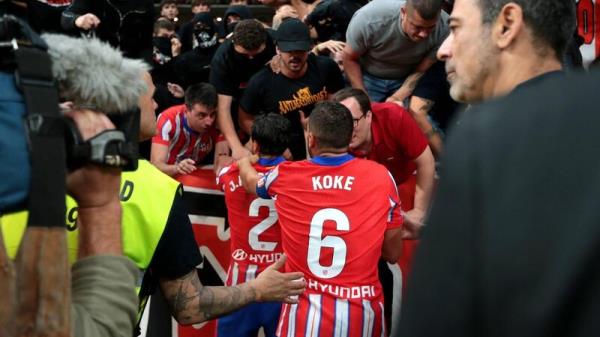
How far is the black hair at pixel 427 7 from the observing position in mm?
5160

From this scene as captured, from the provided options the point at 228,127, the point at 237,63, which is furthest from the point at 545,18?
the point at 237,63

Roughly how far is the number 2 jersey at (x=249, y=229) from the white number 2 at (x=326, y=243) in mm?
806

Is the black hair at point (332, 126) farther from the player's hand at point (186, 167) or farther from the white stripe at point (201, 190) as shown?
the player's hand at point (186, 167)

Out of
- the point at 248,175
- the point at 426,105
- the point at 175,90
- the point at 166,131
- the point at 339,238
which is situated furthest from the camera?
the point at 175,90

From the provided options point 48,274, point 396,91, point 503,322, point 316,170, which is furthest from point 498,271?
point 396,91

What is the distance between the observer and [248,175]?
16.6ft

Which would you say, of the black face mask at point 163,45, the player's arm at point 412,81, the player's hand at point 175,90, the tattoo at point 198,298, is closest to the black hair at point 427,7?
the player's arm at point 412,81

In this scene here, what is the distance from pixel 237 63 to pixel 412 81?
58.6 inches

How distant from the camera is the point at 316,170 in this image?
4523 millimetres

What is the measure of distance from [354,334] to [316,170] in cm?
93

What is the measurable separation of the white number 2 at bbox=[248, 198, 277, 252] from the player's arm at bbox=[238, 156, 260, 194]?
173 mm

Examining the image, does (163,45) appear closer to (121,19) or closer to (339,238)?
(121,19)

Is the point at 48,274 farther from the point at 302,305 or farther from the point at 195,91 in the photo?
the point at 195,91

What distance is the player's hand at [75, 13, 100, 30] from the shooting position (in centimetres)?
438
